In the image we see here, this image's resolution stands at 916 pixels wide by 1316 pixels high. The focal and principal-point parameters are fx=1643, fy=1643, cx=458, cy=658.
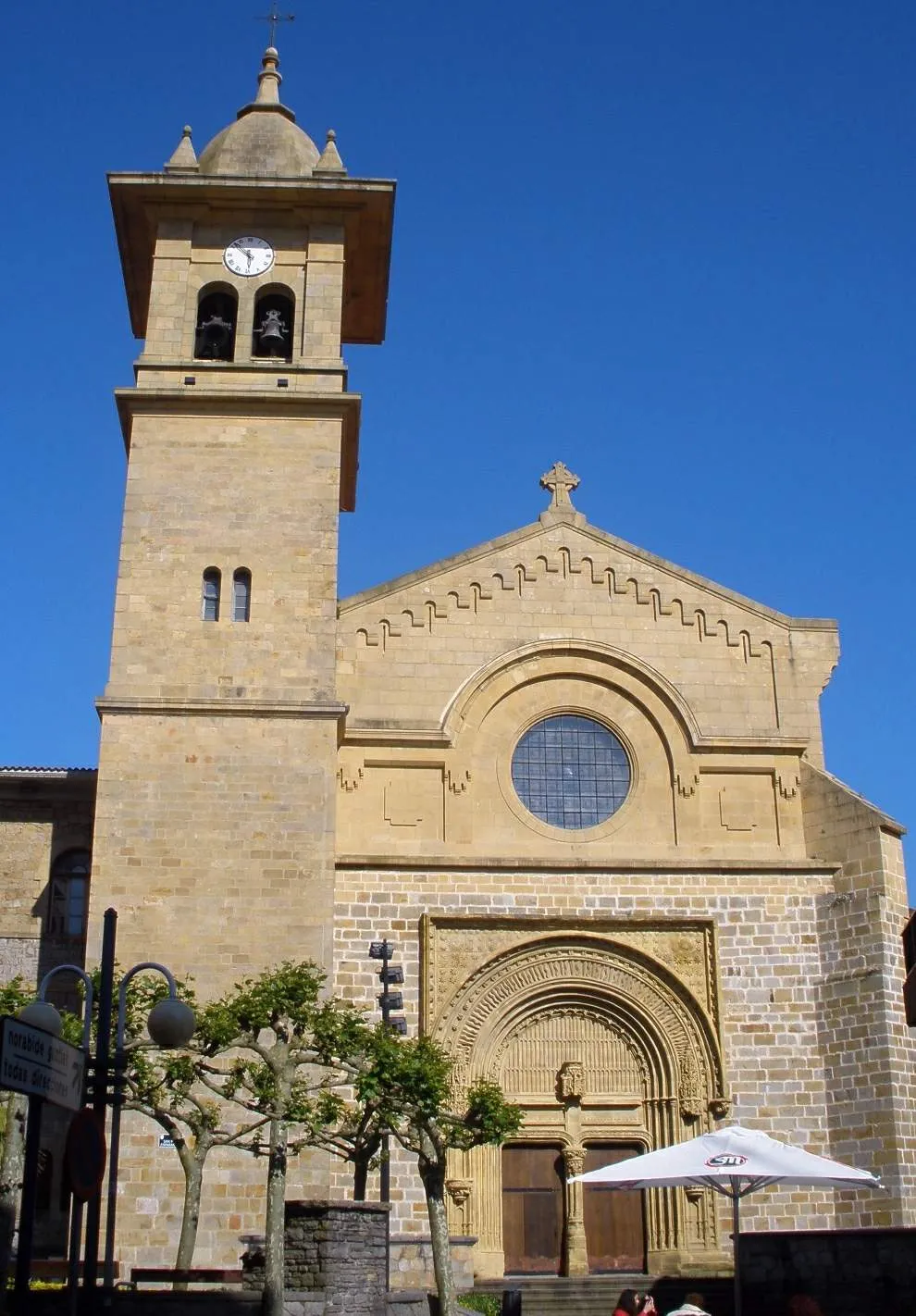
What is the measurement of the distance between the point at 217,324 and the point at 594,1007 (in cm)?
1328

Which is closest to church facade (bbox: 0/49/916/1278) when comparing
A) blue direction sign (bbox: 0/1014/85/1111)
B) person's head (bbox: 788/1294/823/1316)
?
person's head (bbox: 788/1294/823/1316)

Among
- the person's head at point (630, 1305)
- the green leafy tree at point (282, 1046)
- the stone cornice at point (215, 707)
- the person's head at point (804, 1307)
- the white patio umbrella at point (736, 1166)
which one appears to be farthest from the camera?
the stone cornice at point (215, 707)

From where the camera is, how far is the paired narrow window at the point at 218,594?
26047 mm

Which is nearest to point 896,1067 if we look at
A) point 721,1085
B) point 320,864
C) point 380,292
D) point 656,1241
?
point 721,1085

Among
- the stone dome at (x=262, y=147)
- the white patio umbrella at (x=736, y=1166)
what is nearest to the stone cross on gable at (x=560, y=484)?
the stone dome at (x=262, y=147)

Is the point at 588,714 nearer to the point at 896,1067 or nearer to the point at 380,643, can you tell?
the point at 380,643

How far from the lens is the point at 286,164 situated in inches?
1180

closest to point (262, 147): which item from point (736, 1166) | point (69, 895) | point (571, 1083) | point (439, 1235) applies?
point (69, 895)

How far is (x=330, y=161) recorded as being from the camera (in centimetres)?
2980

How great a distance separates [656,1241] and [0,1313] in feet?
43.8

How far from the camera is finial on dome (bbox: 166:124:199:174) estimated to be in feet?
95.6

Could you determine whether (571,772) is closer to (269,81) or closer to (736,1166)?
(736,1166)

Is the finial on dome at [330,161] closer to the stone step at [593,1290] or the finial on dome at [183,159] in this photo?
the finial on dome at [183,159]

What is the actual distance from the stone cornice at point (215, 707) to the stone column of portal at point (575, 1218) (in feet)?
24.7
